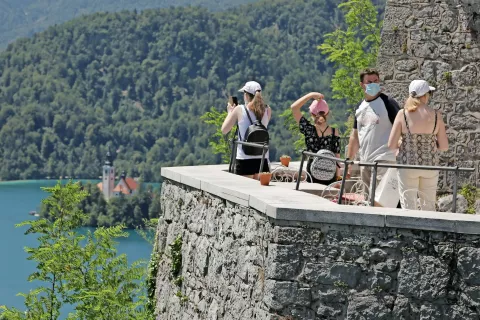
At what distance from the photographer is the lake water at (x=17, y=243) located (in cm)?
8312

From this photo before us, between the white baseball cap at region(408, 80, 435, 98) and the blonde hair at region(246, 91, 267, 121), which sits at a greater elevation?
the white baseball cap at region(408, 80, 435, 98)

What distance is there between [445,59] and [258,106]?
5.84 ft

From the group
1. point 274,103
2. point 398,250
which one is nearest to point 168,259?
point 398,250

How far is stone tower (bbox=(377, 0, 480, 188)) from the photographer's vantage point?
10.4 m

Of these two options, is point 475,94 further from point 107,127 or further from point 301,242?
point 107,127

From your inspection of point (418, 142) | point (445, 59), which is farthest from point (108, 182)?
point (418, 142)

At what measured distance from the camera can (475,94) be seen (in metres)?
10.5

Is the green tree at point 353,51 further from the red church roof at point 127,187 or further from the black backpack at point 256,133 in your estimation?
the red church roof at point 127,187

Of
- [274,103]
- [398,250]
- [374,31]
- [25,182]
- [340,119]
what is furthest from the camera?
[25,182]

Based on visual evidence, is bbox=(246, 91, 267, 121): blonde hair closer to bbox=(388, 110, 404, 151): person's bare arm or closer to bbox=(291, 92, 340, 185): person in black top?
bbox=(291, 92, 340, 185): person in black top

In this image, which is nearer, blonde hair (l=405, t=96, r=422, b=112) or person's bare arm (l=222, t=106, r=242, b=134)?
blonde hair (l=405, t=96, r=422, b=112)

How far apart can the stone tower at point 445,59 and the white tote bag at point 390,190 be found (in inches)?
71.4

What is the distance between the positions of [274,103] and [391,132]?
511 ft

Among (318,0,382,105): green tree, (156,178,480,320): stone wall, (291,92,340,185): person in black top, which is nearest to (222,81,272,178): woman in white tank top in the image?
(291,92,340,185): person in black top
